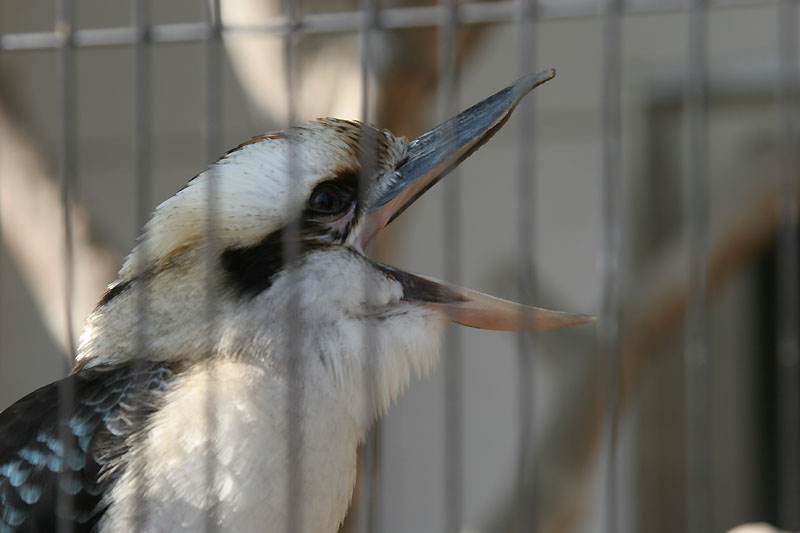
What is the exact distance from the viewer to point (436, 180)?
1.09 m

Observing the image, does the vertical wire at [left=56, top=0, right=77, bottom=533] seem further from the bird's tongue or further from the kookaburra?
the bird's tongue

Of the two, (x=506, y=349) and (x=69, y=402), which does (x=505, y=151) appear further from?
(x=69, y=402)

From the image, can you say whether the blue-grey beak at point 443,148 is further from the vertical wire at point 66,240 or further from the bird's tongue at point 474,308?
the vertical wire at point 66,240

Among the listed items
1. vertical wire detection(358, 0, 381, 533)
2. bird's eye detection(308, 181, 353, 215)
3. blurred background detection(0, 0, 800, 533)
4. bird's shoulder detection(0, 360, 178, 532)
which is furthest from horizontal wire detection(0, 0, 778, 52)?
blurred background detection(0, 0, 800, 533)

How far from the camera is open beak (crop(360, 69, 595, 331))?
3.34ft

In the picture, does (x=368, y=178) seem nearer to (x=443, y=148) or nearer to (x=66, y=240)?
(x=443, y=148)

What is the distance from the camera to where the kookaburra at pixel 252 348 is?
0.93 m

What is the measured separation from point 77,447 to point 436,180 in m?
0.44

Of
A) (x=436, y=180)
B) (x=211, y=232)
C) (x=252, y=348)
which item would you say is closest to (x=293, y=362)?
(x=252, y=348)

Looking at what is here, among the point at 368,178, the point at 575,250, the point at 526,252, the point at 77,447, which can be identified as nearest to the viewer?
the point at 526,252

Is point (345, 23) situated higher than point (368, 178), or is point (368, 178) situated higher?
point (345, 23)

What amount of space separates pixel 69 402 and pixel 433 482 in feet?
6.81

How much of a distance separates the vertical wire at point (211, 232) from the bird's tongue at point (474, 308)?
17 cm

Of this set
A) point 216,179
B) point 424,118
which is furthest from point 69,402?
point 424,118
